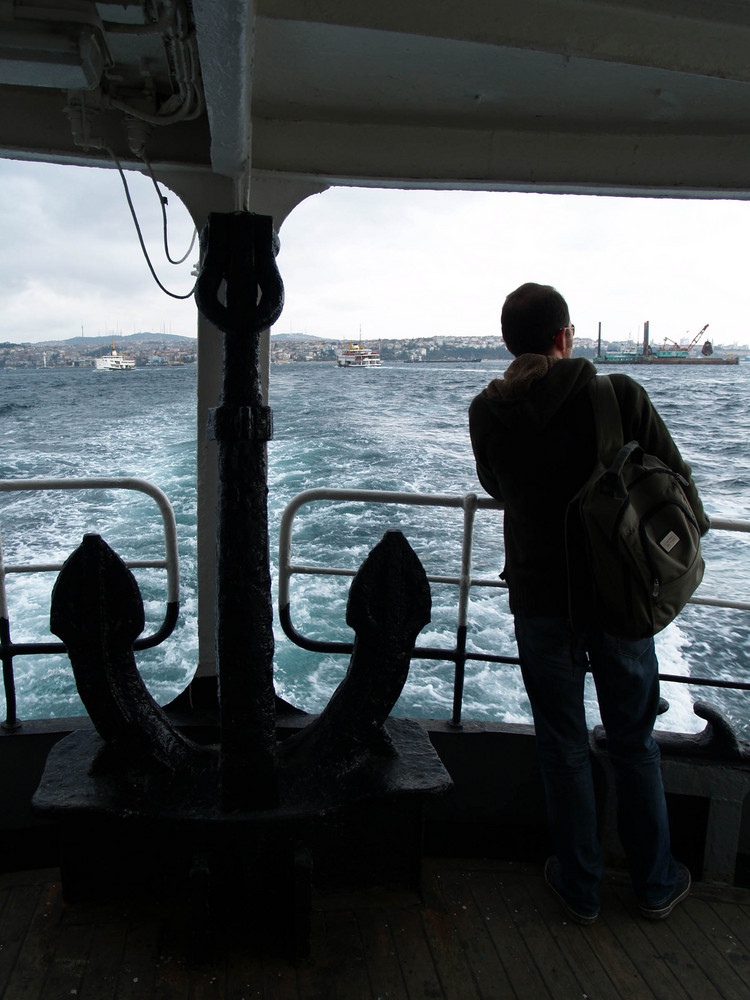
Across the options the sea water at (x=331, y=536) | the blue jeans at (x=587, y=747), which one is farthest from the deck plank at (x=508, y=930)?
the sea water at (x=331, y=536)

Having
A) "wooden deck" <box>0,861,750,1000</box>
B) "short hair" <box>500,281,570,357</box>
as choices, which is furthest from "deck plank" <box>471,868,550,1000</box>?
"short hair" <box>500,281,570,357</box>

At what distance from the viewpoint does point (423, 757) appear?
169 centimetres

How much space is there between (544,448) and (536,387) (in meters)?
0.13

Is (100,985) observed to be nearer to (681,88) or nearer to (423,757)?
(423,757)

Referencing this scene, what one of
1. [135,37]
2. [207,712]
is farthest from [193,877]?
[135,37]

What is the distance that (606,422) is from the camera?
1387 mm

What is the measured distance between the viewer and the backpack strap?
1385 millimetres

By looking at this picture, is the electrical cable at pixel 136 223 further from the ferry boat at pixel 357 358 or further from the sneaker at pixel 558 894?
the ferry boat at pixel 357 358

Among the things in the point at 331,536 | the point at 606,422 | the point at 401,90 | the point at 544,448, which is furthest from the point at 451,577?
the point at 331,536

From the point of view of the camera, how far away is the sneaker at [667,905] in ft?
5.54

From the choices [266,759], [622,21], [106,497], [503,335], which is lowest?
[106,497]

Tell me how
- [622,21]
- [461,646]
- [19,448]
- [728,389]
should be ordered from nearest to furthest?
[622,21] < [461,646] < [19,448] < [728,389]

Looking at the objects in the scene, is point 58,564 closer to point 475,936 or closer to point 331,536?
point 475,936

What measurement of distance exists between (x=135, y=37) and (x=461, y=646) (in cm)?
167
